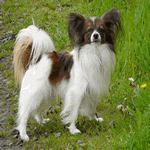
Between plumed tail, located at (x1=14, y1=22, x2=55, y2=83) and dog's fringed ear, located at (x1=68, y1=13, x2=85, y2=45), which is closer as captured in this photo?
dog's fringed ear, located at (x1=68, y1=13, x2=85, y2=45)

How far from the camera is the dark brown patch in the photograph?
12.4ft

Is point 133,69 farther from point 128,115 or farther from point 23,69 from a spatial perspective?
point 23,69

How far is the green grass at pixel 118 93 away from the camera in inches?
121

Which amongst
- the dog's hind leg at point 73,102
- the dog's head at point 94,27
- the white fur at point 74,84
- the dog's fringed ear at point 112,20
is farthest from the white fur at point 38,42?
the dog's fringed ear at point 112,20

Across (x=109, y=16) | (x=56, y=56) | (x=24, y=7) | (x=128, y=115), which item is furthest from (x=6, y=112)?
(x=24, y=7)

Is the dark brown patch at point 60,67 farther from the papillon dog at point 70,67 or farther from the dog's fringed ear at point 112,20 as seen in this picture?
the dog's fringed ear at point 112,20

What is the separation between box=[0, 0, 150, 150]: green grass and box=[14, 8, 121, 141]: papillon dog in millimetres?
310

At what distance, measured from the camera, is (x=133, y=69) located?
177 inches

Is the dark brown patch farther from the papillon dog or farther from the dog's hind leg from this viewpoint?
the dog's hind leg

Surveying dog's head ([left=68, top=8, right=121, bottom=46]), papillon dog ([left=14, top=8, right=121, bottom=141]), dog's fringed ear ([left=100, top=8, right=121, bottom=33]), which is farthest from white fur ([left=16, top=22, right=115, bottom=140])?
dog's fringed ear ([left=100, top=8, right=121, bottom=33])

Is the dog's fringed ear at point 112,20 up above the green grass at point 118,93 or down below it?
above

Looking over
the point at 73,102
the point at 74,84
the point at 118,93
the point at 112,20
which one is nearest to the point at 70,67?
the point at 74,84

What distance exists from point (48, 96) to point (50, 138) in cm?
64

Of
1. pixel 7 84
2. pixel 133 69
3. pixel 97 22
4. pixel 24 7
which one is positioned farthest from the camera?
pixel 24 7
